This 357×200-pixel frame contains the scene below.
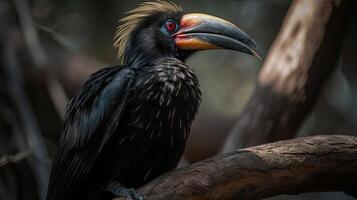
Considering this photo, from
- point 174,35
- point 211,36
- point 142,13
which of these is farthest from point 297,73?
point 142,13

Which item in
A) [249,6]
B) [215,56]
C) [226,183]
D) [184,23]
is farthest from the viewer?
[215,56]

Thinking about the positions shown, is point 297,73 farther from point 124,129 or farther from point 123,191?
point 123,191

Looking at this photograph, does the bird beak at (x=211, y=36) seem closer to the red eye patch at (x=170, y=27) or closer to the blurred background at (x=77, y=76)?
the red eye patch at (x=170, y=27)

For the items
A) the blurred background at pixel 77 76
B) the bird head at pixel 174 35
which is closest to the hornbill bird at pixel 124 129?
the bird head at pixel 174 35

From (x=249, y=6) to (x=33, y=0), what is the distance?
2.18 meters

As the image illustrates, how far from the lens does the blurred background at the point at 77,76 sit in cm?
487

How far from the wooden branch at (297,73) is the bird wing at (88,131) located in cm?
122

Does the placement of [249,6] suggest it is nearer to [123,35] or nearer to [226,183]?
[123,35]

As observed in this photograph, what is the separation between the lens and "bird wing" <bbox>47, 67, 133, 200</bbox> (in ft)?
10.7

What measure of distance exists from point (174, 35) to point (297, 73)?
916mm

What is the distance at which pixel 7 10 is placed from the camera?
521 centimetres

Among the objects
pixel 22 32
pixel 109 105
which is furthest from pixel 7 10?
pixel 109 105

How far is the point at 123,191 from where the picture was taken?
10.4ft

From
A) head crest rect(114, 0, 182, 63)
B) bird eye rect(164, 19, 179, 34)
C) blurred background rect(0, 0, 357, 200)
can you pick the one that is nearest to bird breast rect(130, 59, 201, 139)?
bird eye rect(164, 19, 179, 34)
